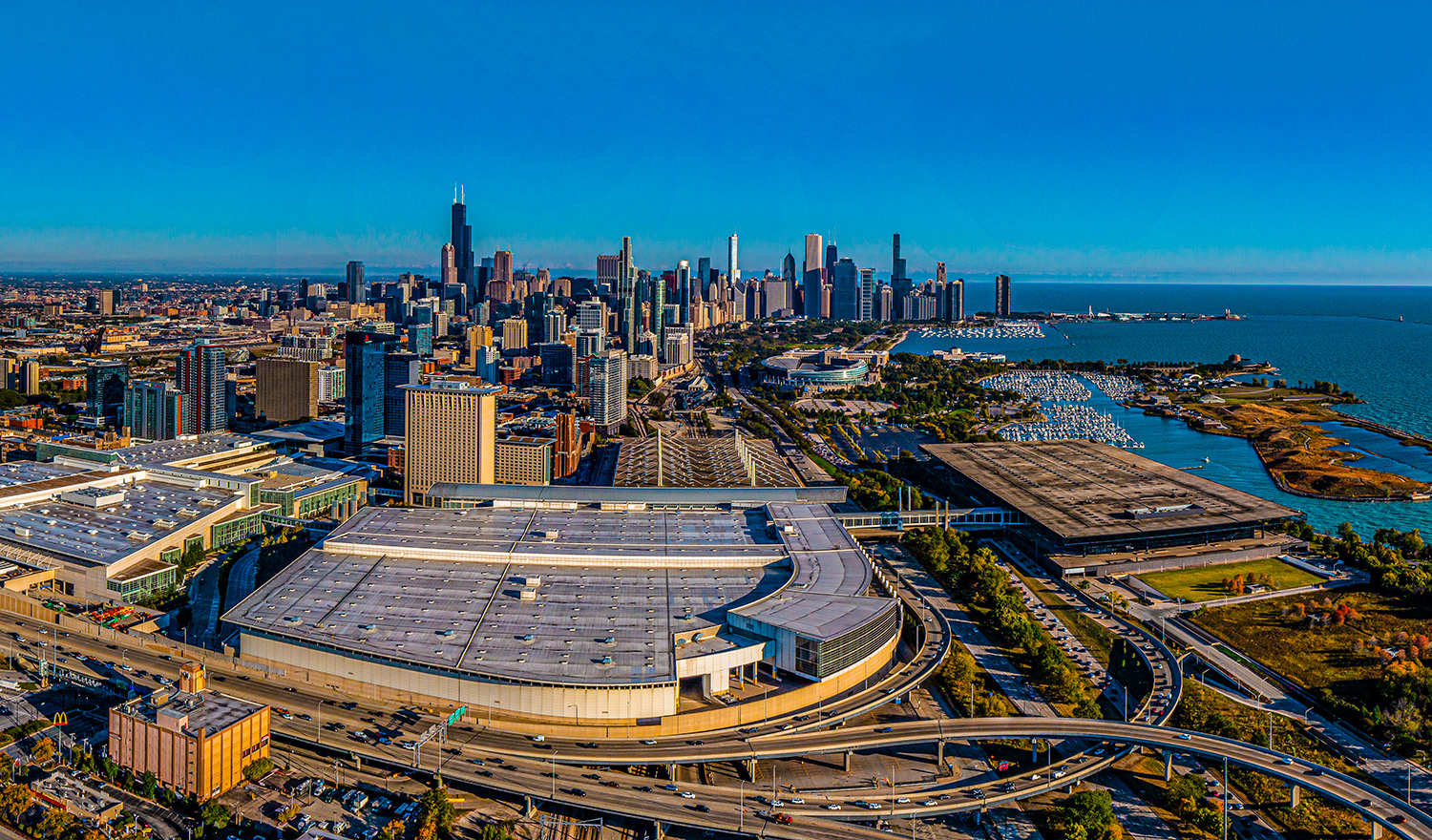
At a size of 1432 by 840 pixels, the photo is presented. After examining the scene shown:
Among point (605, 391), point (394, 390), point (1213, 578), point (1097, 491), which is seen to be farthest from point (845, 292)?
point (1213, 578)

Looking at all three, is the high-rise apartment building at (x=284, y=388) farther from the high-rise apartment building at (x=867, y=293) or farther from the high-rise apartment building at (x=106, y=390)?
the high-rise apartment building at (x=867, y=293)

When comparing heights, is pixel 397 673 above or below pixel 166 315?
below

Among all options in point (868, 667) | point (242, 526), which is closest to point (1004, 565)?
point (868, 667)

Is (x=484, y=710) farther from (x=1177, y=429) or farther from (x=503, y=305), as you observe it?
(x=503, y=305)

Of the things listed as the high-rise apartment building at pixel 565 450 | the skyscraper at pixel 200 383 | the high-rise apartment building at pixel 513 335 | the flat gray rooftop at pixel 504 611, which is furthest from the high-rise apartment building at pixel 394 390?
the high-rise apartment building at pixel 513 335

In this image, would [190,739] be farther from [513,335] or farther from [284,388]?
[513,335]

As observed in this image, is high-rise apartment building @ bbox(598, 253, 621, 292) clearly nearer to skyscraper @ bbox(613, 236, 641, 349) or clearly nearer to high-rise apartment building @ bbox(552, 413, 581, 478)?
skyscraper @ bbox(613, 236, 641, 349)
